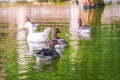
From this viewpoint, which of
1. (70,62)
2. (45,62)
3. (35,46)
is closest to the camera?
(70,62)

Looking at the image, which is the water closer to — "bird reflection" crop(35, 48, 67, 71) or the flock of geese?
"bird reflection" crop(35, 48, 67, 71)

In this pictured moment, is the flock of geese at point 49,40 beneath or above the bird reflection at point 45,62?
above

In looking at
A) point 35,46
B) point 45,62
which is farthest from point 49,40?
point 45,62

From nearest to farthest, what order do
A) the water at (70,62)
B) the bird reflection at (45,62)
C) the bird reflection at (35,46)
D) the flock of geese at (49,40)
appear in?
the water at (70,62)
the bird reflection at (45,62)
the flock of geese at (49,40)
the bird reflection at (35,46)

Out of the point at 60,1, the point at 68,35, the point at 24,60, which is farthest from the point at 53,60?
the point at 60,1

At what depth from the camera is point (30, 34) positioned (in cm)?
2502

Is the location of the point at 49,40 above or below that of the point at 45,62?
above

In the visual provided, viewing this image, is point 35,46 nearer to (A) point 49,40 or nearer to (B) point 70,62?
(A) point 49,40

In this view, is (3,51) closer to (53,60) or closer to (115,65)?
(53,60)

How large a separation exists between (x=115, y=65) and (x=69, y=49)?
4563 millimetres

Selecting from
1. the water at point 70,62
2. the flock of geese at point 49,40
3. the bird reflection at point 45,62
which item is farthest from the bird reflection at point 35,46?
the bird reflection at point 45,62

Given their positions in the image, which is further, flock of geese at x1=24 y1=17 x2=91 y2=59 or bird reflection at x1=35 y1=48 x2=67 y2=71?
flock of geese at x1=24 y1=17 x2=91 y2=59

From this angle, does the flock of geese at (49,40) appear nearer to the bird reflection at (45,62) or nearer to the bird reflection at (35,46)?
the bird reflection at (45,62)

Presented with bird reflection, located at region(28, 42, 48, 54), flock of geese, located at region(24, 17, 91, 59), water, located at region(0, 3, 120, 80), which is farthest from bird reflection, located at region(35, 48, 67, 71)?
bird reflection, located at region(28, 42, 48, 54)
